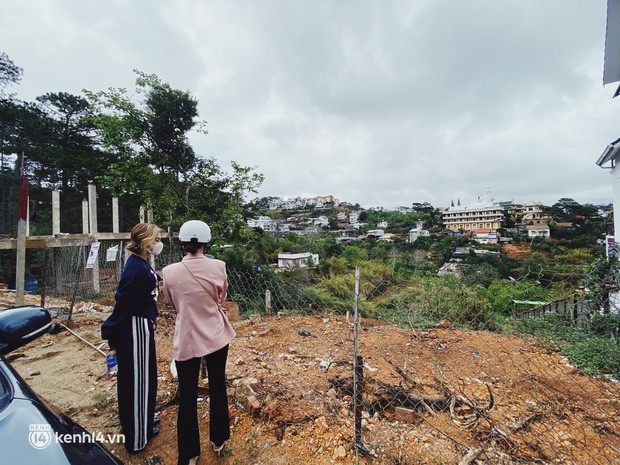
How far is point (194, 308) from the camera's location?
1550 mm

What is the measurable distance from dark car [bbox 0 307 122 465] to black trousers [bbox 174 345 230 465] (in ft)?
1.91

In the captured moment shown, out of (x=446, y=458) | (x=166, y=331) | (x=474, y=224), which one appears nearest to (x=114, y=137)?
(x=166, y=331)

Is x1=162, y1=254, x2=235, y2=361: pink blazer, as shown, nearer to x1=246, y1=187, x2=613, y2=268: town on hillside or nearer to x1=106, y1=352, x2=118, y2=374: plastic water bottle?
x1=106, y1=352, x2=118, y2=374: plastic water bottle

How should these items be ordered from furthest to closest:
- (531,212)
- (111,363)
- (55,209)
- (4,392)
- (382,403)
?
(531,212) < (55,209) < (111,363) < (382,403) < (4,392)

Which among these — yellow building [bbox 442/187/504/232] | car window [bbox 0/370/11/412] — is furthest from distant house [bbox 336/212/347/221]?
car window [bbox 0/370/11/412]

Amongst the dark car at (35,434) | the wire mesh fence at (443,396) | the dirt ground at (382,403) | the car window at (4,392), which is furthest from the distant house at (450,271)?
the car window at (4,392)

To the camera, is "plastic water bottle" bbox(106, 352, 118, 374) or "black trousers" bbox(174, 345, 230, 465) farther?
"plastic water bottle" bbox(106, 352, 118, 374)

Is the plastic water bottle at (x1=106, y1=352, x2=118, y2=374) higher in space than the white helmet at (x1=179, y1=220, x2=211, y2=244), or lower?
lower

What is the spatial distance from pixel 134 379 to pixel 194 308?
2.13ft

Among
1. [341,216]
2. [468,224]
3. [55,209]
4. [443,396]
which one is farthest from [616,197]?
[341,216]

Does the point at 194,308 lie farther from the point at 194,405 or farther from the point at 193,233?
the point at 194,405

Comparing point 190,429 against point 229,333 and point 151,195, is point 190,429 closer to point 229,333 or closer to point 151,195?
point 229,333

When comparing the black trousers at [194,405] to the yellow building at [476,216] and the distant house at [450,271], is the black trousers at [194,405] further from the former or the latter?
the yellow building at [476,216]

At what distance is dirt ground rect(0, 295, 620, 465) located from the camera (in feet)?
5.51
